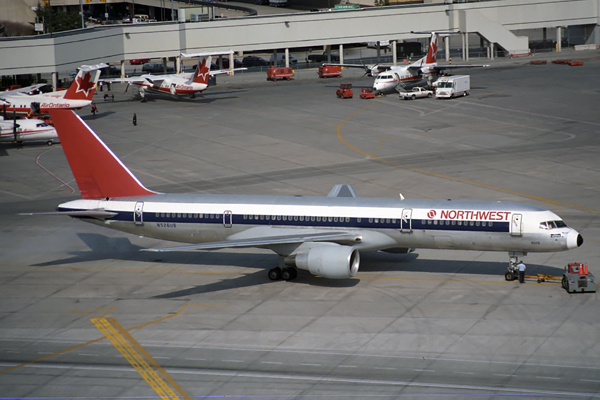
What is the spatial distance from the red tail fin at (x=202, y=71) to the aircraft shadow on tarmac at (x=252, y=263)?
171 feet

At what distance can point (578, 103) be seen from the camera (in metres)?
84.9

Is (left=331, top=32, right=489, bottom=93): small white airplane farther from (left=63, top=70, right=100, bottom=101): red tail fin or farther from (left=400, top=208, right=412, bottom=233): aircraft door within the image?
(left=400, top=208, right=412, bottom=233): aircraft door

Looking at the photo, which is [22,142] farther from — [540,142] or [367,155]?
[540,142]

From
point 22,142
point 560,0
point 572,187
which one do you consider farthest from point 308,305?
point 560,0

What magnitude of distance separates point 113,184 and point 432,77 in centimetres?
7227

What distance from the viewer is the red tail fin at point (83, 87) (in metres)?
83.2

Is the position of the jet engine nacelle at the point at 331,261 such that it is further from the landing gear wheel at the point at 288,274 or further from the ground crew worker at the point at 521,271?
the ground crew worker at the point at 521,271

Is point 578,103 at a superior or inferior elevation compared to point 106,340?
superior

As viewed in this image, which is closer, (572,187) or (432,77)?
(572,187)

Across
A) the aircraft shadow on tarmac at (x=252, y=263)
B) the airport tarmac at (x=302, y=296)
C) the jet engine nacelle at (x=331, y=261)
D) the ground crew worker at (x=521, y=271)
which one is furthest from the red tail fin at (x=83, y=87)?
the ground crew worker at (x=521, y=271)

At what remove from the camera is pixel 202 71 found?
95.0 meters

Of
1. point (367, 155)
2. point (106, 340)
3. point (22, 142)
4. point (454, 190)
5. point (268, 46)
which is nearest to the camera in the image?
point (106, 340)

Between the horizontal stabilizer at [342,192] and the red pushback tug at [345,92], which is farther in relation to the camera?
the red pushback tug at [345,92]

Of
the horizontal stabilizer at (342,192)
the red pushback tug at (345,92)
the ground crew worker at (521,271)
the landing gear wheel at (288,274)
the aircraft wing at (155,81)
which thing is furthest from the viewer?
the aircraft wing at (155,81)
